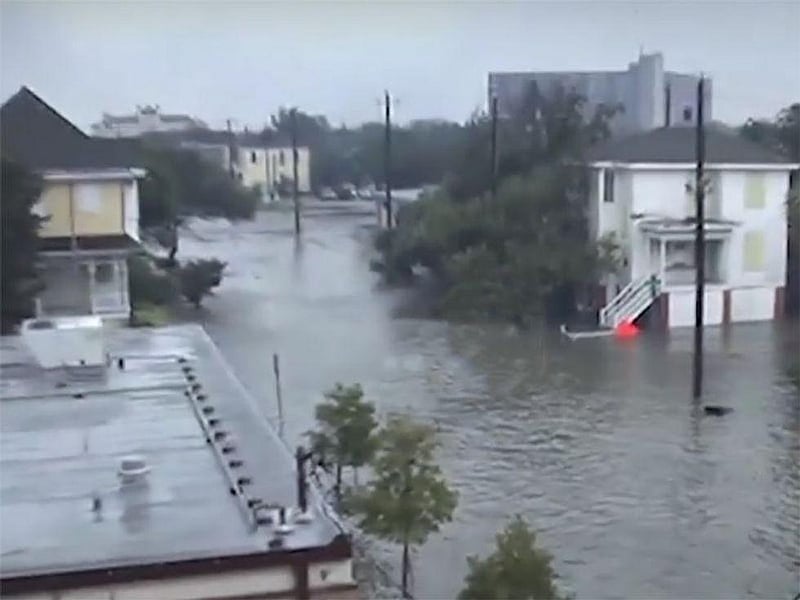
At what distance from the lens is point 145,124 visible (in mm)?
8562

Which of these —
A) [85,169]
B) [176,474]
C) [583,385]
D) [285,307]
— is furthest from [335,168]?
[176,474]

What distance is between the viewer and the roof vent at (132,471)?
6.77ft

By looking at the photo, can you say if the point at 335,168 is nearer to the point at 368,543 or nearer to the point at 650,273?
the point at 650,273

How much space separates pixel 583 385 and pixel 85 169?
2891 mm

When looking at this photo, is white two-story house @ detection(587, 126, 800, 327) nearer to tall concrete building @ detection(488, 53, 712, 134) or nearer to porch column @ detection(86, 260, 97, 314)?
tall concrete building @ detection(488, 53, 712, 134)

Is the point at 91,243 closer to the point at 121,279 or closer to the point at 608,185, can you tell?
the point at 121,279

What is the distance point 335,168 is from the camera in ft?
37.1

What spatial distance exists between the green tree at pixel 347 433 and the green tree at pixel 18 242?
2.44 m

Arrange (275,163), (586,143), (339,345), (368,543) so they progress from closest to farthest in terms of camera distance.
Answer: (368,543), (339,345), (586,143), (275,163)

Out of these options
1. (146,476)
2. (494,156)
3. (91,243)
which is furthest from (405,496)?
(494,156)

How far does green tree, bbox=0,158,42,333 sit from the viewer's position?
5.45 meters

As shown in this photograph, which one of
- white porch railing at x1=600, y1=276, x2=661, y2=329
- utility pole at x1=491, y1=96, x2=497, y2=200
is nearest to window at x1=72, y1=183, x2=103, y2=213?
utility pole at x1=491, y1=96, x2=497, y2=200

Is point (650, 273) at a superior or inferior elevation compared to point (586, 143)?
inferior

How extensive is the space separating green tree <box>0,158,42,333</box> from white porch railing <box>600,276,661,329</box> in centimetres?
282
